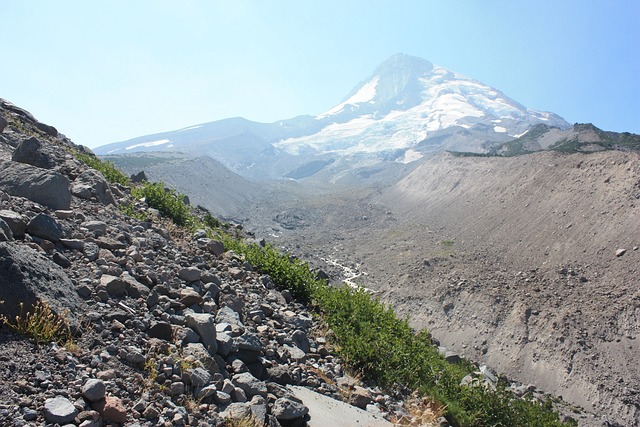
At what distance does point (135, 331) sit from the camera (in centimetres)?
431

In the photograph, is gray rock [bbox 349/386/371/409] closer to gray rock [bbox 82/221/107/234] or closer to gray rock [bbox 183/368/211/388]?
gray rock [bbox 183/368/211/388]

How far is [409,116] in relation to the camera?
184375 mm

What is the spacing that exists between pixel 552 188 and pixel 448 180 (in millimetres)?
19759

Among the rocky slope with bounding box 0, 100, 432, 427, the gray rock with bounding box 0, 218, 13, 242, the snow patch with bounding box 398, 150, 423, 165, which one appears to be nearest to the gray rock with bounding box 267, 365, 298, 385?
the rocky slope with bounding box 0, 100, 432, 427

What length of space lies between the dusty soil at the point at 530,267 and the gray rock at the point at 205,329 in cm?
701

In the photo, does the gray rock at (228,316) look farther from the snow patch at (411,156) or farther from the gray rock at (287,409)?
the snow patch at (411,156)

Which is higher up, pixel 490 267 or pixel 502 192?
pixel 502 192

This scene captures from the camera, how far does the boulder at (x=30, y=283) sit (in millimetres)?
3736

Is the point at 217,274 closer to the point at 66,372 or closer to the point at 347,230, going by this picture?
the point at 66,372

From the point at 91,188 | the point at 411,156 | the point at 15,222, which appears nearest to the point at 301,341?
the point at 15,222

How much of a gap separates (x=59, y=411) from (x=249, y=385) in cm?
176

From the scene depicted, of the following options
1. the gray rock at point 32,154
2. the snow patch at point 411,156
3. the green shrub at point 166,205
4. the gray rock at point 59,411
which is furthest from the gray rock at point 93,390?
the snow patch at point 411,156

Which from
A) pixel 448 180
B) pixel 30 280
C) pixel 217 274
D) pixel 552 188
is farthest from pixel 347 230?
pixel 30 280

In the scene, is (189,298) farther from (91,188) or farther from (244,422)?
(91,188)
